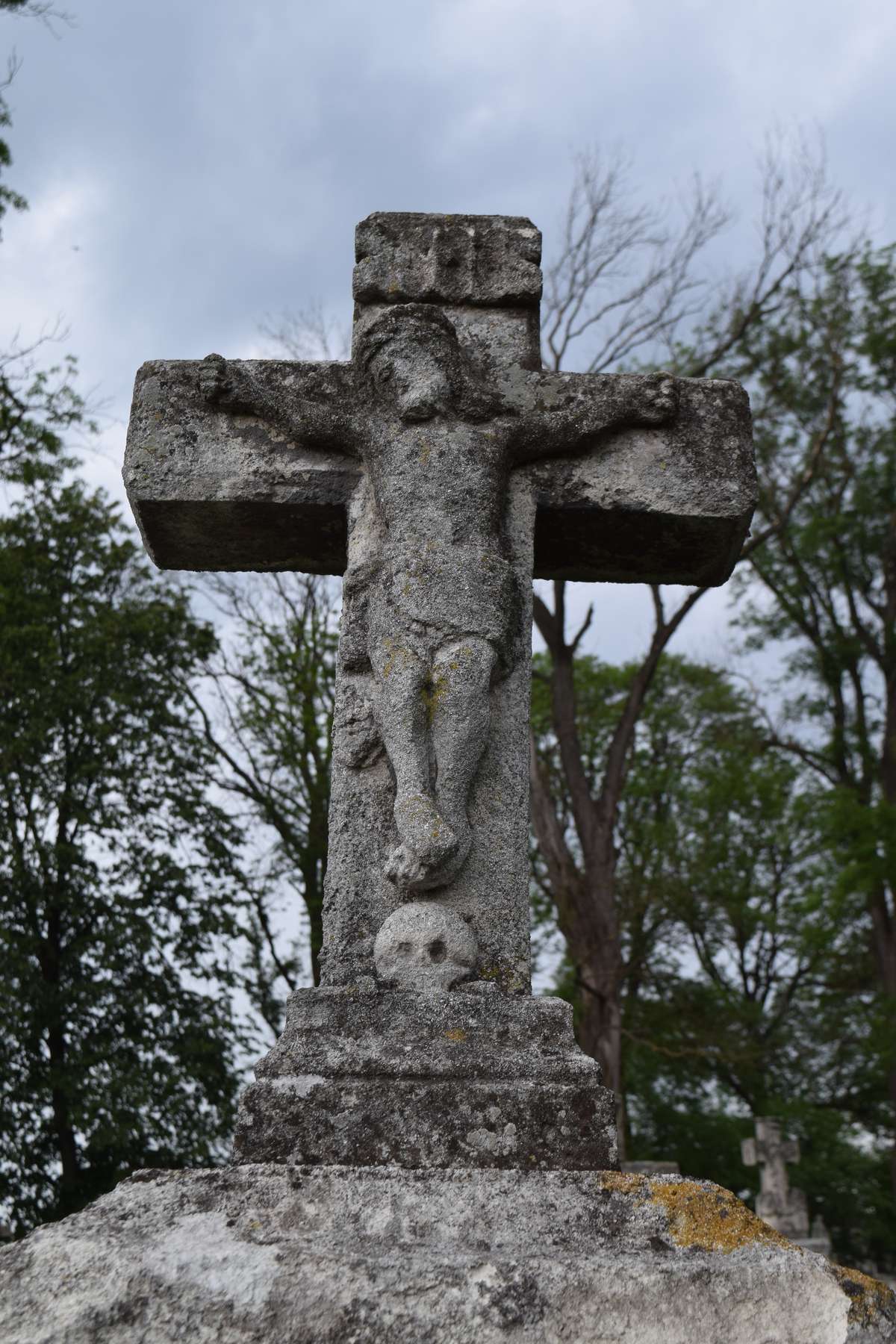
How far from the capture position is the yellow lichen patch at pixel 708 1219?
8.23ft

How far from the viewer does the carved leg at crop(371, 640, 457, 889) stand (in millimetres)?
3322

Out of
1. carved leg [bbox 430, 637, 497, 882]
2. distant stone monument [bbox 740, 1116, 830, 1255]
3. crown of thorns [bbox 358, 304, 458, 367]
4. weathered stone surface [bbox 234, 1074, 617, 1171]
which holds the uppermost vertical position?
crown of thorns [bbox 358, 304, 458, 367]

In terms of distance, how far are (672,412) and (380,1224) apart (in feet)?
8.60

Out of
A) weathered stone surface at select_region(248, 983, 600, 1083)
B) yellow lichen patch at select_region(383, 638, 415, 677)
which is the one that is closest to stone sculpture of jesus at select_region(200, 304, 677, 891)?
yellow lichen patch at select_region(383, 638, 415, 677)

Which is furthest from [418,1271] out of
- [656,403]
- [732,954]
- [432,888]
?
[732,954]

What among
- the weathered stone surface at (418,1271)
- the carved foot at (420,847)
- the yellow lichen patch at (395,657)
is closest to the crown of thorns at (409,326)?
the yellow lichen patch at (395,657)

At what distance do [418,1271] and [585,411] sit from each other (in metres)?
2.64

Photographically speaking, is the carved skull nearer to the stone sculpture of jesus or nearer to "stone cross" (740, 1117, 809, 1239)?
the stone sculpture of jesus

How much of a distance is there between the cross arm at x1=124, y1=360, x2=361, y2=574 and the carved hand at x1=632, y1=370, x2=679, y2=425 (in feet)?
3.02

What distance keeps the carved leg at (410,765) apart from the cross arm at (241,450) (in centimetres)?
72

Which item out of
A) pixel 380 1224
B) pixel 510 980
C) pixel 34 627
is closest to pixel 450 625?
pixel 510 980

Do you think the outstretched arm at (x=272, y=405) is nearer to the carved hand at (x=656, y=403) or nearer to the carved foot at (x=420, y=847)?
the carved hand at (x=656, y=403)

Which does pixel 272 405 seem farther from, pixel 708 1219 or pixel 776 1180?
pixel 776 1180

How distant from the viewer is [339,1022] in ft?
9.98
